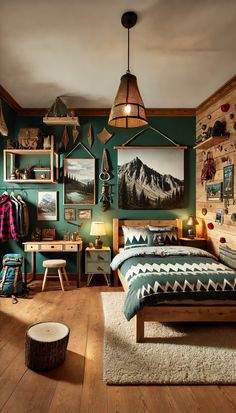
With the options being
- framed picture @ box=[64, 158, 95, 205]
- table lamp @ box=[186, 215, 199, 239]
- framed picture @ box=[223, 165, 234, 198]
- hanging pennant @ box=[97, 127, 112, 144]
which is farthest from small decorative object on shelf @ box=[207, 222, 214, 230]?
hanging pennant @ box=[97, 127, 112, 144]

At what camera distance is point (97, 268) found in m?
4.80

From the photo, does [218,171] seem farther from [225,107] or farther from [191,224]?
[191,224]

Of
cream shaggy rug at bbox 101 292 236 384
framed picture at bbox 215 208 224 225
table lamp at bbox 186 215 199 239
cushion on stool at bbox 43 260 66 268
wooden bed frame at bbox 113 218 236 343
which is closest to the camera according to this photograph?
cream shaggy rug at bbox 101 292 236 384

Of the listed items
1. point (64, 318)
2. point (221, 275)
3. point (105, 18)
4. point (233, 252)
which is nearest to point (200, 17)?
point (105, 18)

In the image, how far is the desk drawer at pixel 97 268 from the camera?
15.7ft

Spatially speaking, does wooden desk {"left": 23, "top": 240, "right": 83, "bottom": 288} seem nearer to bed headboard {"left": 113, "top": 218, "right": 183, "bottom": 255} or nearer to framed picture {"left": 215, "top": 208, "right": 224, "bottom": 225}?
bed headboard {"left": 113, "top": 218, "right": 183, "bottom": 255}

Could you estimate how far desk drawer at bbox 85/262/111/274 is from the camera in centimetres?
480

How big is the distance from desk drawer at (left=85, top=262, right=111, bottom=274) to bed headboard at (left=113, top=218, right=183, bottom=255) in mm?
348

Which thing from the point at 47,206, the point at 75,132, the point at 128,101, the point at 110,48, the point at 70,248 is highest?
the point at 110,48

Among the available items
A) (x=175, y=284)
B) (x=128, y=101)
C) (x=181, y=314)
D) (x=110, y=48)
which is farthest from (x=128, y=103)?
(x=181, y=314)

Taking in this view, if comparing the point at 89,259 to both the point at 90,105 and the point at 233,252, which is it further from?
the point at 90,105

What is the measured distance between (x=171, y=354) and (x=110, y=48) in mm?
3124

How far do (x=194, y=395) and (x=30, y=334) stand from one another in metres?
1.32

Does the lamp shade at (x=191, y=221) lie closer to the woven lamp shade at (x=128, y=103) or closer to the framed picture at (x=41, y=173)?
the framed picture at (x=41, y=173)
